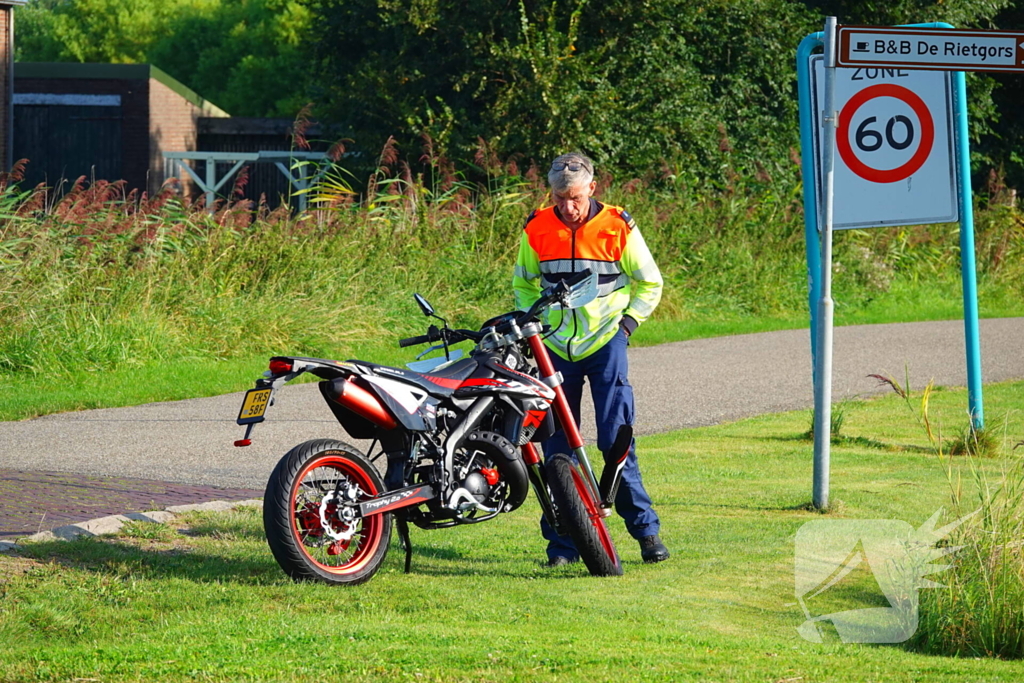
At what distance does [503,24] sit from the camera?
24.2m

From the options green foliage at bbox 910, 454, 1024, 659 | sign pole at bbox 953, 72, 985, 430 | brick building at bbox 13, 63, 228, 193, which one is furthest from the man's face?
brick building at bbox 13, 63, 228, 193

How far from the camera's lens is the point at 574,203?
20.3ft

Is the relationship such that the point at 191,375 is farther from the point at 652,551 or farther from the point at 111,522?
the point at 652,551

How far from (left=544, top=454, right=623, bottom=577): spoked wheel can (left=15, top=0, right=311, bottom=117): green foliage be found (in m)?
49.9

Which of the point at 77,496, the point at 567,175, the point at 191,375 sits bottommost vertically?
the point at 77,496

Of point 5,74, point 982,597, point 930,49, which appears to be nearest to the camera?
point 982,597

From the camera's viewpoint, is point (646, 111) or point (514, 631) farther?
point (646, 111)

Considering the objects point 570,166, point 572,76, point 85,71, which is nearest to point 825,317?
point 570,166

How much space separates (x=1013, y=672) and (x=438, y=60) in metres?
Answer: 21.0

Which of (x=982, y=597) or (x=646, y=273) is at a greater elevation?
(x=646, y=273)

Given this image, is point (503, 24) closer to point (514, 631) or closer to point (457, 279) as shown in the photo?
point (457, 279)

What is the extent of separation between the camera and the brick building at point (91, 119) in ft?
113

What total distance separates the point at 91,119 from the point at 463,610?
104 feet

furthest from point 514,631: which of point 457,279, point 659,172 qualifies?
point 659,172
